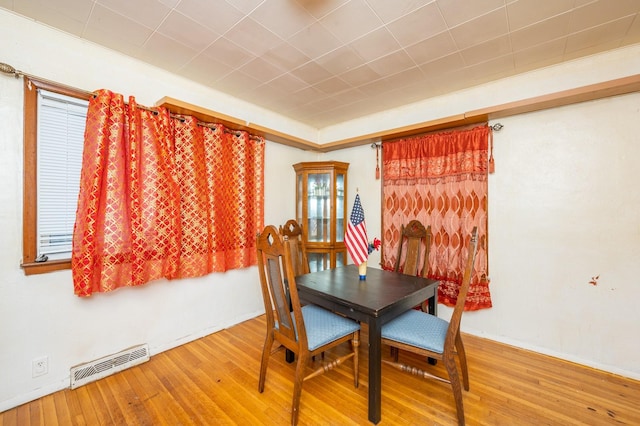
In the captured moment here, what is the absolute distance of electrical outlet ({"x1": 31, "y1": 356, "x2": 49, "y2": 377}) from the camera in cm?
177

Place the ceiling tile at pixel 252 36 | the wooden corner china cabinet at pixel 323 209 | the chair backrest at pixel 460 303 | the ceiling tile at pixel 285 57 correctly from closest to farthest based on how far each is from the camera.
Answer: the chair backrest at pixel 460 303, the ceiling tile at pixel 252 36, the ceiling tile at pixel 285 57, the wooden corner china cabinet at pixel 323 209

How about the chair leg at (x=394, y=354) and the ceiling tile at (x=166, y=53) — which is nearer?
the ceiling tile at (x=166, y=53)

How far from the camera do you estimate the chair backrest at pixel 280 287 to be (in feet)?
5.14

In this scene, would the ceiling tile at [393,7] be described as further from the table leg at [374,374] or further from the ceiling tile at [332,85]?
the table leg at [374,374]

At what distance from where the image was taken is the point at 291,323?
5.49 feet

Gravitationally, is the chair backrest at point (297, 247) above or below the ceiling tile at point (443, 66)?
below

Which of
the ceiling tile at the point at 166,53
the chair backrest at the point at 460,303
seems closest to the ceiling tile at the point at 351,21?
the ceiling tile at the point at 166,53

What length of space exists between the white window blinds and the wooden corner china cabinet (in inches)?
88.6

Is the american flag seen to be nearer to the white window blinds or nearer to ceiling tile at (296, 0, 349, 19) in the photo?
ceiling tile at (296, 0, 349, 19)

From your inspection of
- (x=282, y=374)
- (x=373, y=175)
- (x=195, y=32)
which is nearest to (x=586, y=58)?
(x=373, y=175)

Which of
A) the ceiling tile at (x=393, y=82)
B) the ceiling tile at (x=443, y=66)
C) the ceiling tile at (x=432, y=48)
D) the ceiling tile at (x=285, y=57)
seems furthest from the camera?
the ceiling tile at (x=393, y=82)

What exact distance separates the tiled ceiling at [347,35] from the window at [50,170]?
0.51m

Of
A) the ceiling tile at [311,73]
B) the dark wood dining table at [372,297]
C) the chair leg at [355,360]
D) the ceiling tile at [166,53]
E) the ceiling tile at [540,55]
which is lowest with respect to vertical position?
the chair leg at [355,360]

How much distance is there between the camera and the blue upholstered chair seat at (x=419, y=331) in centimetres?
164
